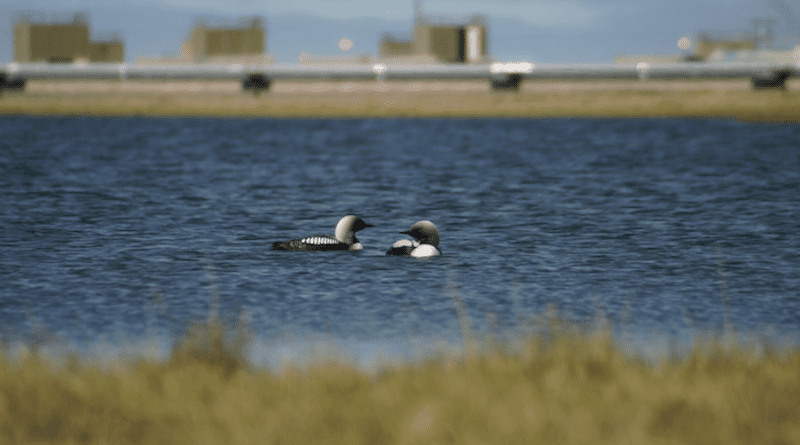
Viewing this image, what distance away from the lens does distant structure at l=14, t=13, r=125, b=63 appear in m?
120

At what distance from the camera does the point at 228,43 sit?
12281 cm

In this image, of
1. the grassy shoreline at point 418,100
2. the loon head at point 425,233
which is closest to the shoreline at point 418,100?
the grassy shoreline at point 418,100

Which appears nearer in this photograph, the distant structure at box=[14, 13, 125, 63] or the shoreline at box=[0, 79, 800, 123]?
the shoreline at box=[0, 79, 800, 123]

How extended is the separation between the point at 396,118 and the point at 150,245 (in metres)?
70.7

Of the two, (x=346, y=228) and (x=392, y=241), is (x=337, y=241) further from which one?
(x=392, y=241)

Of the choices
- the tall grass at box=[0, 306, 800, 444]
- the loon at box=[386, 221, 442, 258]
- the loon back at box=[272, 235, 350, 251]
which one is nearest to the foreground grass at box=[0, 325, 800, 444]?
the tall grass at box=[0, 306, 800, 444]

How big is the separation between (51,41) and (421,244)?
117 meters

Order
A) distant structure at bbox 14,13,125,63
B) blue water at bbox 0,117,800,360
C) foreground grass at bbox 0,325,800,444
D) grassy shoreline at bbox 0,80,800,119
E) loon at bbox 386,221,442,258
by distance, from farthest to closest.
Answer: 1. distant structure at bbox 14,13,125,63
2. grassy shoreline at bbox 0,80,800,119
3. loon at bbox 386,221,442,258
4. blue water at bbox 0,117,800,360
5. foreground grass at bbox 0,325,800,444

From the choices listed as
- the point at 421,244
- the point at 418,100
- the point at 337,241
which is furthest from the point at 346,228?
the point at 418,100

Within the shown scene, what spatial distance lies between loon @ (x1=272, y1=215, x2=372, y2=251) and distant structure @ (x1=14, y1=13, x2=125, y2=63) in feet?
379

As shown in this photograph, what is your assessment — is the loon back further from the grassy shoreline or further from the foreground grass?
the grassy shoreline

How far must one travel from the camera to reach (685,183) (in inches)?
1118

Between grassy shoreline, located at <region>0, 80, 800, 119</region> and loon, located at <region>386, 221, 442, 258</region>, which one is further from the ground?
grassy shoreline, located at <region>0, 80, 800, 119</region>

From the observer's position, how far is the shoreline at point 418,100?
74812 millimetres
